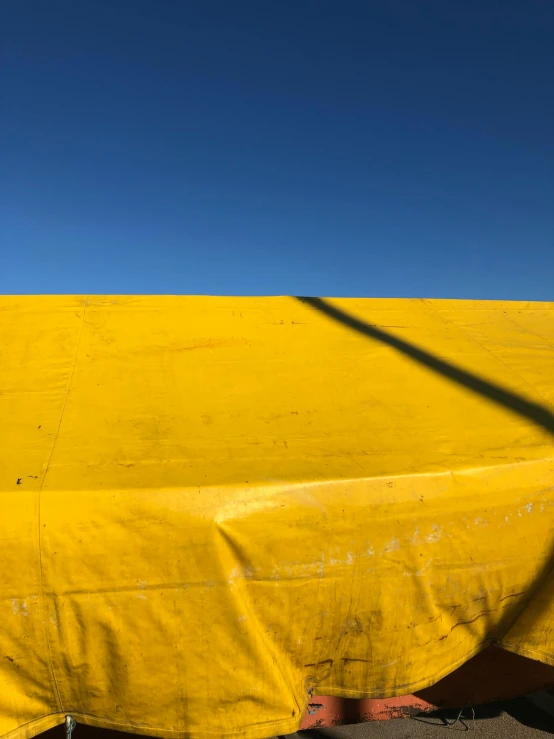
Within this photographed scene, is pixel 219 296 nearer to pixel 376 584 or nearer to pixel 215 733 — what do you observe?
pixel 376 584

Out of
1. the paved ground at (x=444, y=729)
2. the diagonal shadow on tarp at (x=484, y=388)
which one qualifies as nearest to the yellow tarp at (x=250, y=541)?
the diagonal shadow on tarp at (x=484, y=388)

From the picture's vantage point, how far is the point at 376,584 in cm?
156

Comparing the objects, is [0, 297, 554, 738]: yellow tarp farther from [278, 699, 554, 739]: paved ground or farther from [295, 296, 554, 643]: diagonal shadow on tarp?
[278, 699, 554, 739]: paved ground

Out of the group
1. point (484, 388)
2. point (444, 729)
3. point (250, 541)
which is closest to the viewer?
point (250, 541)

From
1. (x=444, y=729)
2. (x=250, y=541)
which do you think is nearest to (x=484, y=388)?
(x=250, y=541)

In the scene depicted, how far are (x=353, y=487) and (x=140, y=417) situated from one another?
2.82 feet

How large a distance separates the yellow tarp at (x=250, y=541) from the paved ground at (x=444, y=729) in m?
1.61

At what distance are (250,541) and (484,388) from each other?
1.38 metres

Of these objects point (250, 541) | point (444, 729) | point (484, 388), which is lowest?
point (444, 729)

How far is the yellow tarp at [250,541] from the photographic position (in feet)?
4.58

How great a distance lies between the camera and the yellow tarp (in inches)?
55.0

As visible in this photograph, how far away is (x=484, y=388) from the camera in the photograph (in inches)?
87.1

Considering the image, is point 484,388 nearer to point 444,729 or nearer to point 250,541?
point 250,541

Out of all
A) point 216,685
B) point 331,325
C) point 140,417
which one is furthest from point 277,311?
point 216,685
